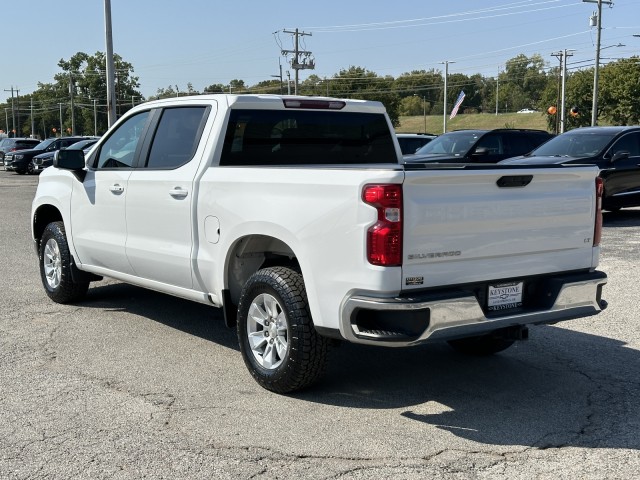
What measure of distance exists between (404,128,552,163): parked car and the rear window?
31.9 ft

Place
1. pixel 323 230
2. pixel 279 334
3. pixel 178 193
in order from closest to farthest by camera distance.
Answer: pixel 323 230, pixel 279 334, pixel 178 193

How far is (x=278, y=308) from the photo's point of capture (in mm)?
5086

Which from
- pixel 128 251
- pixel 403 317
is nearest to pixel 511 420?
pixel 403 317

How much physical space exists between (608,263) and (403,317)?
6.78 m

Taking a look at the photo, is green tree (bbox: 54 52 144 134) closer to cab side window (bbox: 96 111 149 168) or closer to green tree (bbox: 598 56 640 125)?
green tree (bbox: 598 56 640 125)

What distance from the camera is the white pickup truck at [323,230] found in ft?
14.3

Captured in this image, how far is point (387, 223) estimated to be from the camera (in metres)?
4.28

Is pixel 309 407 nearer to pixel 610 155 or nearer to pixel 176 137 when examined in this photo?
pixel 176 137

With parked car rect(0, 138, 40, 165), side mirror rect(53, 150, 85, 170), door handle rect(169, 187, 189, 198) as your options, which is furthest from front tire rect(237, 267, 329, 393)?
parked car rect(0, 138, 40, 165)

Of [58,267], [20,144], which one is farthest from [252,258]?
[20,144]

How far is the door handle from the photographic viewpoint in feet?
18.9

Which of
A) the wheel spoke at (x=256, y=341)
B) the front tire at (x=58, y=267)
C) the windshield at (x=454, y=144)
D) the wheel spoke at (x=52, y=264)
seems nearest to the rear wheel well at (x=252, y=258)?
the wheel spoke at (x=256, y=341)

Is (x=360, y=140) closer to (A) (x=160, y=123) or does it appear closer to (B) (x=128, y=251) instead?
(A) (x=160, y=123)

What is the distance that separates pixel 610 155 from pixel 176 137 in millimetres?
10796
